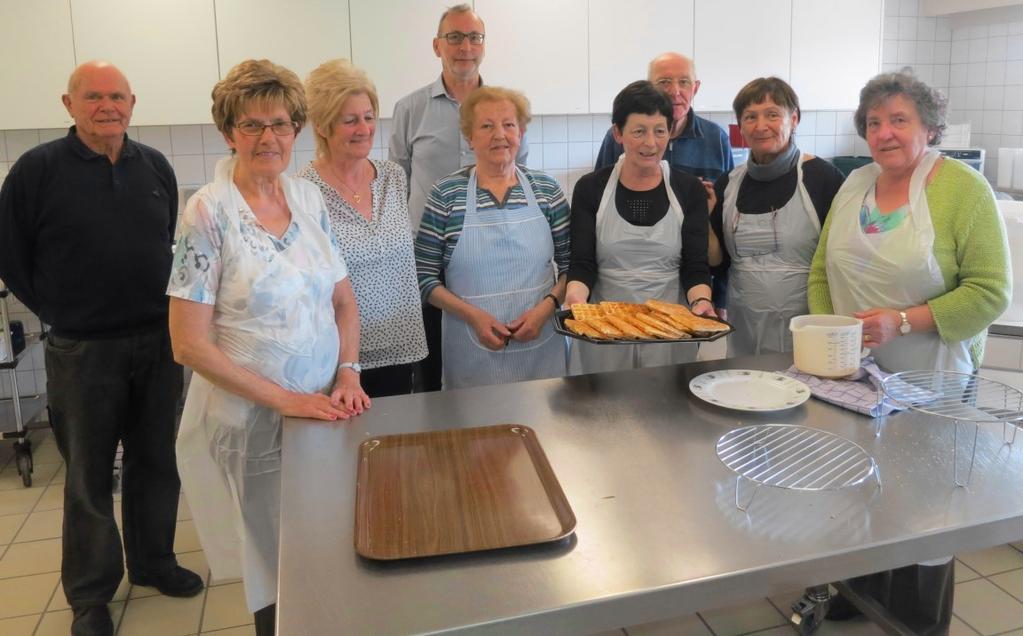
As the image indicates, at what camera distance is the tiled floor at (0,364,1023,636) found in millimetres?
2057

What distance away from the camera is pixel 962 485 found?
1.07 m

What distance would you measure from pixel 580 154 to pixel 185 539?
8.50 ft

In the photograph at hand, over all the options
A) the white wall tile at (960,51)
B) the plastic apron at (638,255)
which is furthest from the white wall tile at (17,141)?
the white wall tile at (960,51)

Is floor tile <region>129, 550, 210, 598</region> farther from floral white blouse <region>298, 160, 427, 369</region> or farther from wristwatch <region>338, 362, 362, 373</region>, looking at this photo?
wristwatch <region>338, 362, 362, 373</region>

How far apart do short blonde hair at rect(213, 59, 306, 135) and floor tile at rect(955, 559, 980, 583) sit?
85.2 inches

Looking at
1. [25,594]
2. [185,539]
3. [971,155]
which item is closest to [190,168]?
[185,539]

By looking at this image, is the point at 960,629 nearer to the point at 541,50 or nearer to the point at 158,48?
the point at 541,50

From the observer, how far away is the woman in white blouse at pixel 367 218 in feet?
5.74

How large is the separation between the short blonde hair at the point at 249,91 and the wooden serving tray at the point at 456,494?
662mm

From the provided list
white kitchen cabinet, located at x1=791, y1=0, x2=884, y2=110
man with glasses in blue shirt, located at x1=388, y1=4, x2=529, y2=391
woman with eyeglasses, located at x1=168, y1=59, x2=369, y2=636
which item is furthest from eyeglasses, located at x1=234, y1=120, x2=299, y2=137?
white kitchen cabinet, located at x1=791, y1=0, x2=884, y2=110

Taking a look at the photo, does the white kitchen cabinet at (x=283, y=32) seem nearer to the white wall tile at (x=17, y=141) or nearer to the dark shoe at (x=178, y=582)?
the white wall tile at (x=17, y=141)

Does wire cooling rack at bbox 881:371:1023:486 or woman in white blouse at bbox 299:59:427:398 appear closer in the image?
wire cooling rack at bbox 881:371:1023:486

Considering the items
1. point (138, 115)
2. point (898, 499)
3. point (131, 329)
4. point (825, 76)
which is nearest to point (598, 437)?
point (898, 499)

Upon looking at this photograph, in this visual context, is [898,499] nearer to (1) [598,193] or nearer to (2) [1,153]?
(1) [598,193]
